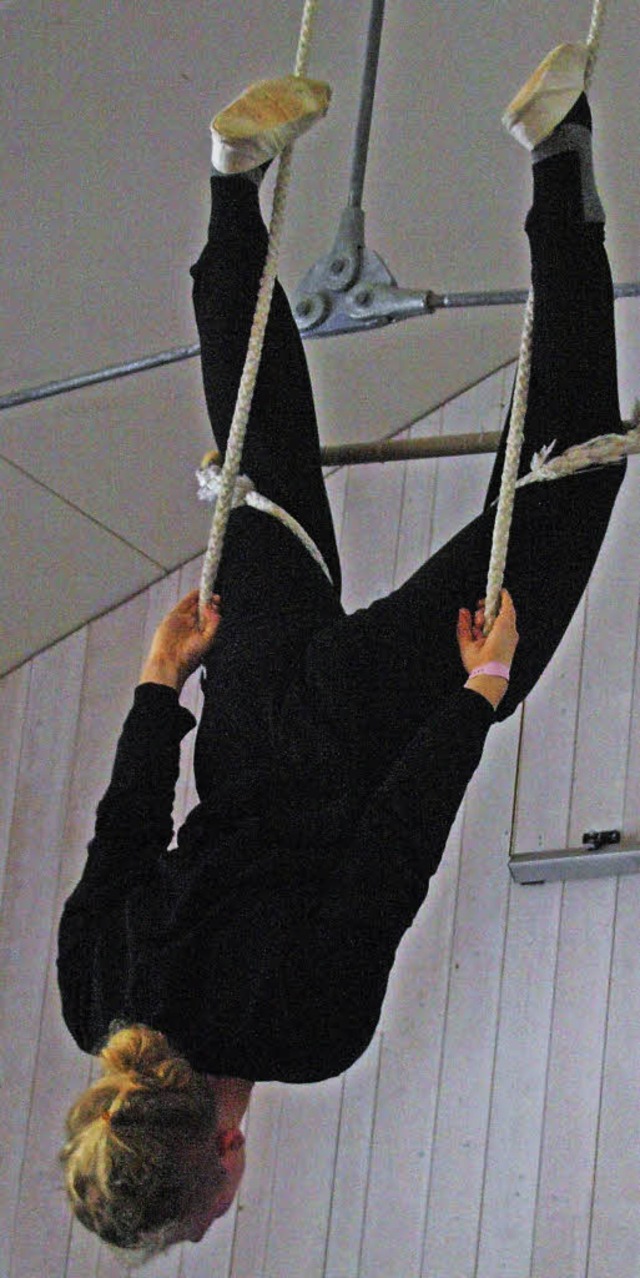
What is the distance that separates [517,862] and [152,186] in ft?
5.02

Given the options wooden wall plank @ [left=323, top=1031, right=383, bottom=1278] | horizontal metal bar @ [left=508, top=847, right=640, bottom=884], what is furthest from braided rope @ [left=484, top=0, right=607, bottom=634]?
wooden wall plank @ [left=323, top=1031, right=383, bottom=1278]

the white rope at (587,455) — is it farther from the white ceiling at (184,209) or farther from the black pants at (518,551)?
the white ceiling at (184,209)

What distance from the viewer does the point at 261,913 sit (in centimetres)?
210

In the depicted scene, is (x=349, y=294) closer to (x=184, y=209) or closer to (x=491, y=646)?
(x=491, y=646)

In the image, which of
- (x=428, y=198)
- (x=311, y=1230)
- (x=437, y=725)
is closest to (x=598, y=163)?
(x=428, y=198)

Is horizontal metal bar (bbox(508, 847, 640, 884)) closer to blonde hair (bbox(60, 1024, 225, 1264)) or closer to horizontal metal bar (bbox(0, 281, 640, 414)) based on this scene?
horizontal metal bar (bbox(0, 281, 640, 414))

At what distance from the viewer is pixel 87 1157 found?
2.10 m

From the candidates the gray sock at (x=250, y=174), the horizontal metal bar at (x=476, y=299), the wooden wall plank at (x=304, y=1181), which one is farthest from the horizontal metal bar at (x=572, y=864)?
the gray sock at (x=250, y=174)

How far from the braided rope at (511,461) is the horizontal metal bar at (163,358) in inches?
11.0

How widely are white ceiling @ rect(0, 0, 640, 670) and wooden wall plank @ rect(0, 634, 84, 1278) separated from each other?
34 cm

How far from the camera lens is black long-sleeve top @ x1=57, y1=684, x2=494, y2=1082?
2.05 metres

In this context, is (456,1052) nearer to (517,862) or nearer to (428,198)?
(517,862)

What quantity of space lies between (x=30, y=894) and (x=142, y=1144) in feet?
8.46

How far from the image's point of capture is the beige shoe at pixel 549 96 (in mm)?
2203
